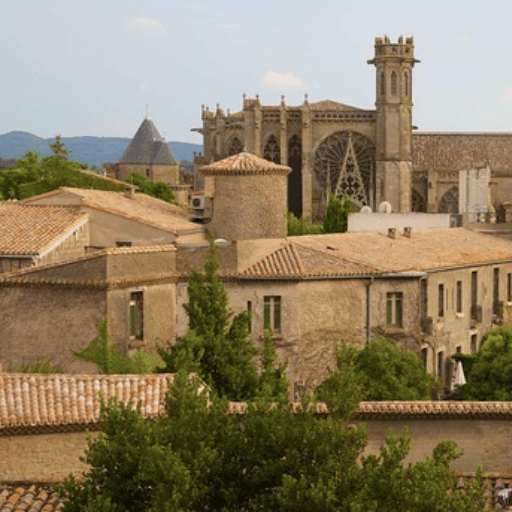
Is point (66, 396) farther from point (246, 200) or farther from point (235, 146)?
point (235, 146)

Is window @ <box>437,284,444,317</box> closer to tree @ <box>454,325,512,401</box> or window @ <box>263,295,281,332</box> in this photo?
tree @ <box>454,325,512,401</box>

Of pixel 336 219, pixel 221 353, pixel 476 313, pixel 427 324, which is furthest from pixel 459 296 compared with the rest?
pixel 221 353

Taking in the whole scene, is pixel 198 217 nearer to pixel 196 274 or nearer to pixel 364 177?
pixel 196 274

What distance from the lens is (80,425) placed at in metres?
19.3

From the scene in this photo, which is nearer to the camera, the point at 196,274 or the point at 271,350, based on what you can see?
the point at 271,350

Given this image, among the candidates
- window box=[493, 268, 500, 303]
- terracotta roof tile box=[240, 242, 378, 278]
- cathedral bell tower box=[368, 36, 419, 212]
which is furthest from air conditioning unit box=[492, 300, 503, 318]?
cathedral bell tower box=[368, 36, 419, 212]

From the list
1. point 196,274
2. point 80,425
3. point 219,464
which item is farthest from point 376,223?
point 219,464

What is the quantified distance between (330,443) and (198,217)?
27172mm

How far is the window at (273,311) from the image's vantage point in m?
32.7

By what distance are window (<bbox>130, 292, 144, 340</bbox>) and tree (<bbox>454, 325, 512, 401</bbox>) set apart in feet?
22.6

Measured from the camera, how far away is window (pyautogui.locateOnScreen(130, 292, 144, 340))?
30234 millimetres

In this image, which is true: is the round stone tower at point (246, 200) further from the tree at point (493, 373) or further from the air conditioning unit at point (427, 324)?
the tree at point (493, 373)

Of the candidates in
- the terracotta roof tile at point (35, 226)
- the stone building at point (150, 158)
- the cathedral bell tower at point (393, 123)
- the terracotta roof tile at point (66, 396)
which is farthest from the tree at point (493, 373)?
the stone building at point (150, 158)

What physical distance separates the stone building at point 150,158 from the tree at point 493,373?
78967 mm
